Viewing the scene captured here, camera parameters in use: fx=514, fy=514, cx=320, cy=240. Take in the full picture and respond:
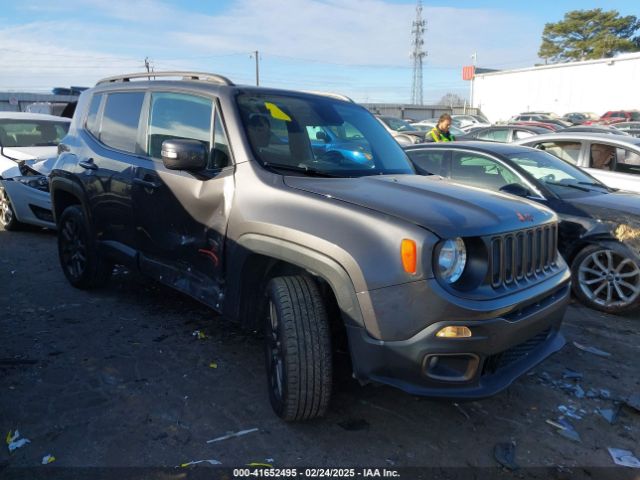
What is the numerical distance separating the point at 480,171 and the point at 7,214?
6.50m

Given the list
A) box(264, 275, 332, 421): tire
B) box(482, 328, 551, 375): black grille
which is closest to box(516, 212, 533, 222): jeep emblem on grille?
box(482, 328, 551, 375): black grille

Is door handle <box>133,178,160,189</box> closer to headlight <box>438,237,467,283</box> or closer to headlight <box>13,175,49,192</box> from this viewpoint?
headlight <box>438,237,467,283</box>

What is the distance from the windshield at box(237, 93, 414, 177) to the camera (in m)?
3.27

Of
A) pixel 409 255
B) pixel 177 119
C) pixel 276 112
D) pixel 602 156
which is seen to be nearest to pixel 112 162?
pixel 177 119

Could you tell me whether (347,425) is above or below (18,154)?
below

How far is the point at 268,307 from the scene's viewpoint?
298cm

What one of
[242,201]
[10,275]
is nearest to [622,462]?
[242,201]

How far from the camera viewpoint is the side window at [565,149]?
282 inches

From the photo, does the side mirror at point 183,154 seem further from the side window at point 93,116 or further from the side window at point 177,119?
the side window at point 93,116

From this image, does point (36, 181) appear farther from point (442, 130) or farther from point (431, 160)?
point (442, 130)

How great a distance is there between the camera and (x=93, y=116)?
4.73 metres

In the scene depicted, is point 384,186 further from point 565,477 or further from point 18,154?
point 18,154

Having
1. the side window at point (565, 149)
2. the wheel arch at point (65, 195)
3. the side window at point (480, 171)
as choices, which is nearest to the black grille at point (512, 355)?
the side window at point (480, 171)

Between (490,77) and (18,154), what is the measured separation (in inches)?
2109
